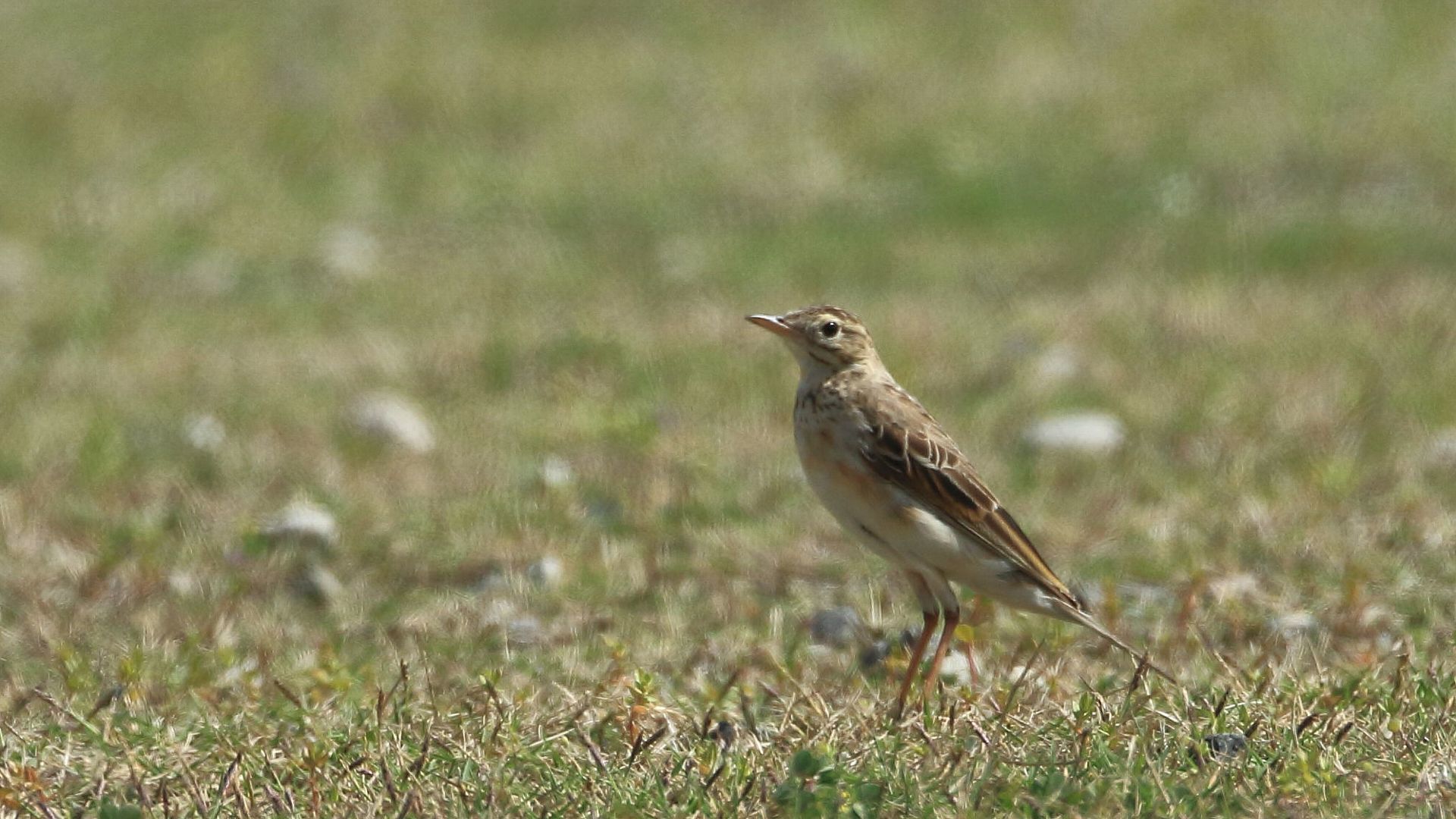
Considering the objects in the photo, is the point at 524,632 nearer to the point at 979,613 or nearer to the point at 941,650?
the point at 979,613

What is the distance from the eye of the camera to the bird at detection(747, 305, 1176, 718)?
5160 millimetres

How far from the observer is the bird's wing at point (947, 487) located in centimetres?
518

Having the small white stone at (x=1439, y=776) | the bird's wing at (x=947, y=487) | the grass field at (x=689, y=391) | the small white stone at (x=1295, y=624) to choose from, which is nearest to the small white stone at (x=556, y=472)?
the grass field at (x=689, y=391)

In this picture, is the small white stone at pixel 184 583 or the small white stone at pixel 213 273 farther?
the small white stone at pixel 213 273

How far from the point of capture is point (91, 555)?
23.3 feet

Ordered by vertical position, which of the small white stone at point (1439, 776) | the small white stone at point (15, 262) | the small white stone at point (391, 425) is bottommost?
the small white stone at point (15, 262)

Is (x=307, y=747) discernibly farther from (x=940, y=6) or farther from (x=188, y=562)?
(x=940, y=6)

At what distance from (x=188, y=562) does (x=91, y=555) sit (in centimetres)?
34

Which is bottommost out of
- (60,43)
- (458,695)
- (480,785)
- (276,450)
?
(60,43)

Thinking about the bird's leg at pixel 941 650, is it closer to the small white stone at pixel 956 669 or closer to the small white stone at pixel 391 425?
the small white stone at pixel 956 669

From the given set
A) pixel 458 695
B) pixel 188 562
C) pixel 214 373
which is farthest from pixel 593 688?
pixel 214 373

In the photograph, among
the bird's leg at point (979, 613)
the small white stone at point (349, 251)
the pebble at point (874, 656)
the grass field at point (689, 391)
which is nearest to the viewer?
the grass field at point (689, 391)

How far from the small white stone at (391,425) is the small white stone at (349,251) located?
3743 millimetres

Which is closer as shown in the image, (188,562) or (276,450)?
(188,562)
